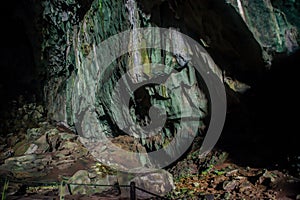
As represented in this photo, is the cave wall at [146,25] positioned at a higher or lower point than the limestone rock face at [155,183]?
higher

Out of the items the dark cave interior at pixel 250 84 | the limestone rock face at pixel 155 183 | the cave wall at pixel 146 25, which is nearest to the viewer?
the cave wall at pixel 146 25

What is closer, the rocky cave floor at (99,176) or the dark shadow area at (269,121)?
the rocky cave floor at (99,176)

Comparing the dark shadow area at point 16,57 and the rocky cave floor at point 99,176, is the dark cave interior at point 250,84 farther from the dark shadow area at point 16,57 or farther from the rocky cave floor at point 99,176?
the dark shadow area at point 16,57

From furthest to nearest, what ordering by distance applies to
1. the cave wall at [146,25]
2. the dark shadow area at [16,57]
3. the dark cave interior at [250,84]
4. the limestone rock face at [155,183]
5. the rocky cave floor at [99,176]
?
the dark shadow area at [16,57], the limestone rock face at [155,183], the dark cave interior at [250,84], the cave wall at [146,25], the rocky cave floor at [99,176]

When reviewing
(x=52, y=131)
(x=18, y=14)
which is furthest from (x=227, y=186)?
(x=18, y=14)

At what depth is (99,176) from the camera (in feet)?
23.2

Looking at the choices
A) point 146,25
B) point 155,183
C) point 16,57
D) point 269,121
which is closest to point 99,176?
point 155,183

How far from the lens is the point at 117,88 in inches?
373

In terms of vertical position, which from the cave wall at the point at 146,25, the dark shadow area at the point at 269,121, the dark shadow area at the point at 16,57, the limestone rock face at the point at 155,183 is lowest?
the limestone rock face at the point at 155,183

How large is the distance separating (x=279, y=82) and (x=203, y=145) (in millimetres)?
2566

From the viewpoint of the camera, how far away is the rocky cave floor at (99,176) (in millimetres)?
4863

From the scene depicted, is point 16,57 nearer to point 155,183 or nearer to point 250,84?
point 155,183

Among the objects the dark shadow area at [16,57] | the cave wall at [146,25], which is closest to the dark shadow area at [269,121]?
the cave wall at [146,25]

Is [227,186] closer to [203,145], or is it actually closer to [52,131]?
[203,145]
